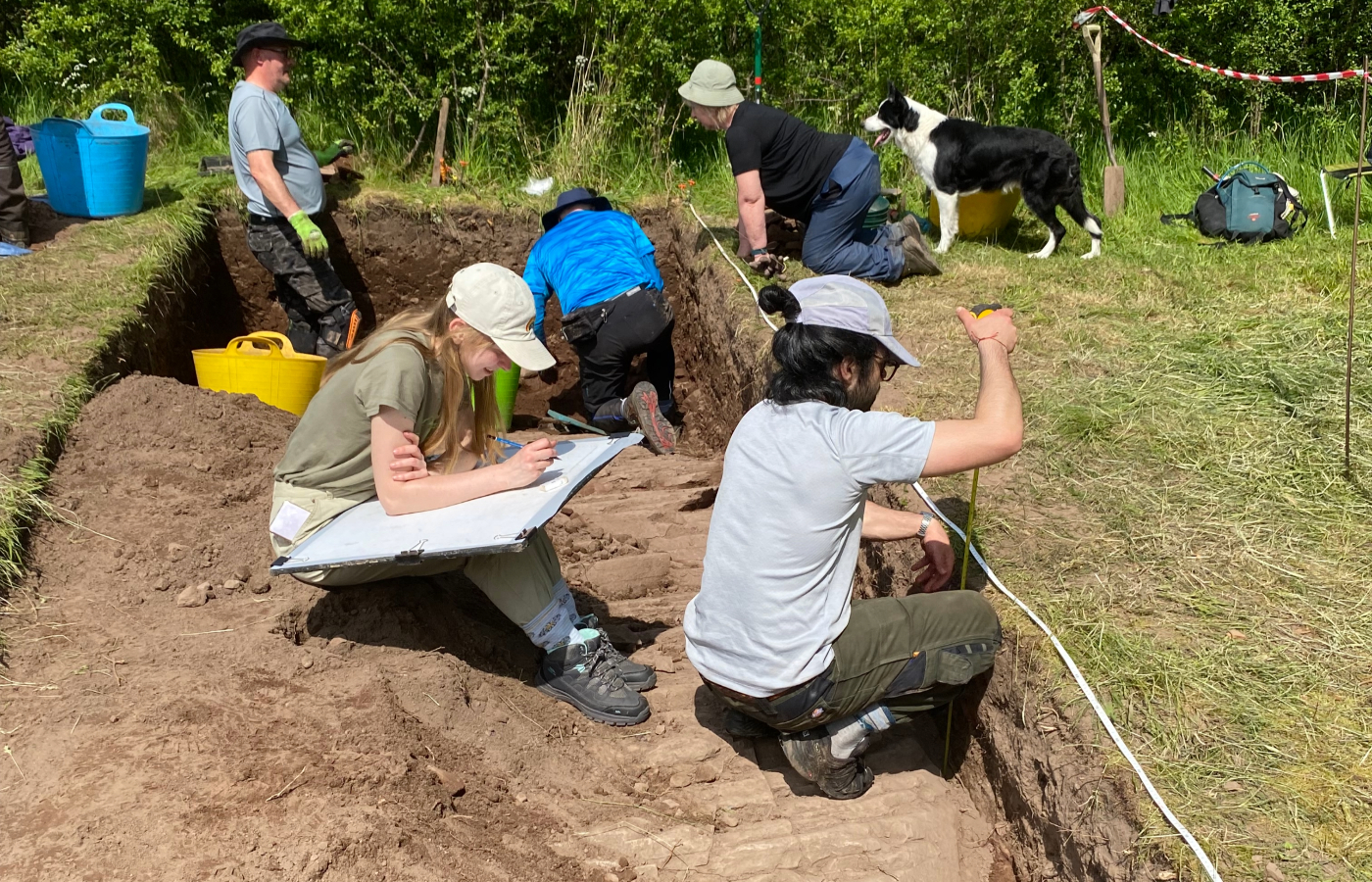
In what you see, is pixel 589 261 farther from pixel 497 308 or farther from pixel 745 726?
pixel 745 726

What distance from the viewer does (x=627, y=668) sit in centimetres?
388

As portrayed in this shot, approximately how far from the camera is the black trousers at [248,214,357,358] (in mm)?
6984

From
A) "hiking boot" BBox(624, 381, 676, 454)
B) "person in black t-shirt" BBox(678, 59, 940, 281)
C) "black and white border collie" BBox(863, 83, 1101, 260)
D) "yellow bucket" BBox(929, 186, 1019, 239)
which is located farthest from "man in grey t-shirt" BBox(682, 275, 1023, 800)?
"yellow bucket" BBox(929, 186, 1019, 239)

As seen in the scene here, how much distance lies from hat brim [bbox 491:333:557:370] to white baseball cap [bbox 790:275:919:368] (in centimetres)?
80

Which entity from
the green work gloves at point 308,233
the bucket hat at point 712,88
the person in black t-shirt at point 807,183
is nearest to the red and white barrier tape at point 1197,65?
the person in black t-shirt at point 807,183

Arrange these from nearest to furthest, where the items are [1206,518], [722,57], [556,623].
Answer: [556,623]
[1206,518]
[722,57]

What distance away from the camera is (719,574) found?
10.4 ft

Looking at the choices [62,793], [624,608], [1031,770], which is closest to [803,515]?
[1031,770]

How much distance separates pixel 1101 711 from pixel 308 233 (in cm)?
537

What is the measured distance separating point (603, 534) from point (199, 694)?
2038 millimetres

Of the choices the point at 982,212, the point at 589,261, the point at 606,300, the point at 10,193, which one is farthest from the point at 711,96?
the point at 10,193

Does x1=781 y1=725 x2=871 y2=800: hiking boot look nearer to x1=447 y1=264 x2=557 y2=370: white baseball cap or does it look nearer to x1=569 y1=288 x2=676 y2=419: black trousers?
x1=447 y1=264 x2=557 y2=370: white baseball cap

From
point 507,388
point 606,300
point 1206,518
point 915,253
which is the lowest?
point 507,388

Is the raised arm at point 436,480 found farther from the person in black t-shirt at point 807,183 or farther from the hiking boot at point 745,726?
the person in black t-shirt at point 807,183
